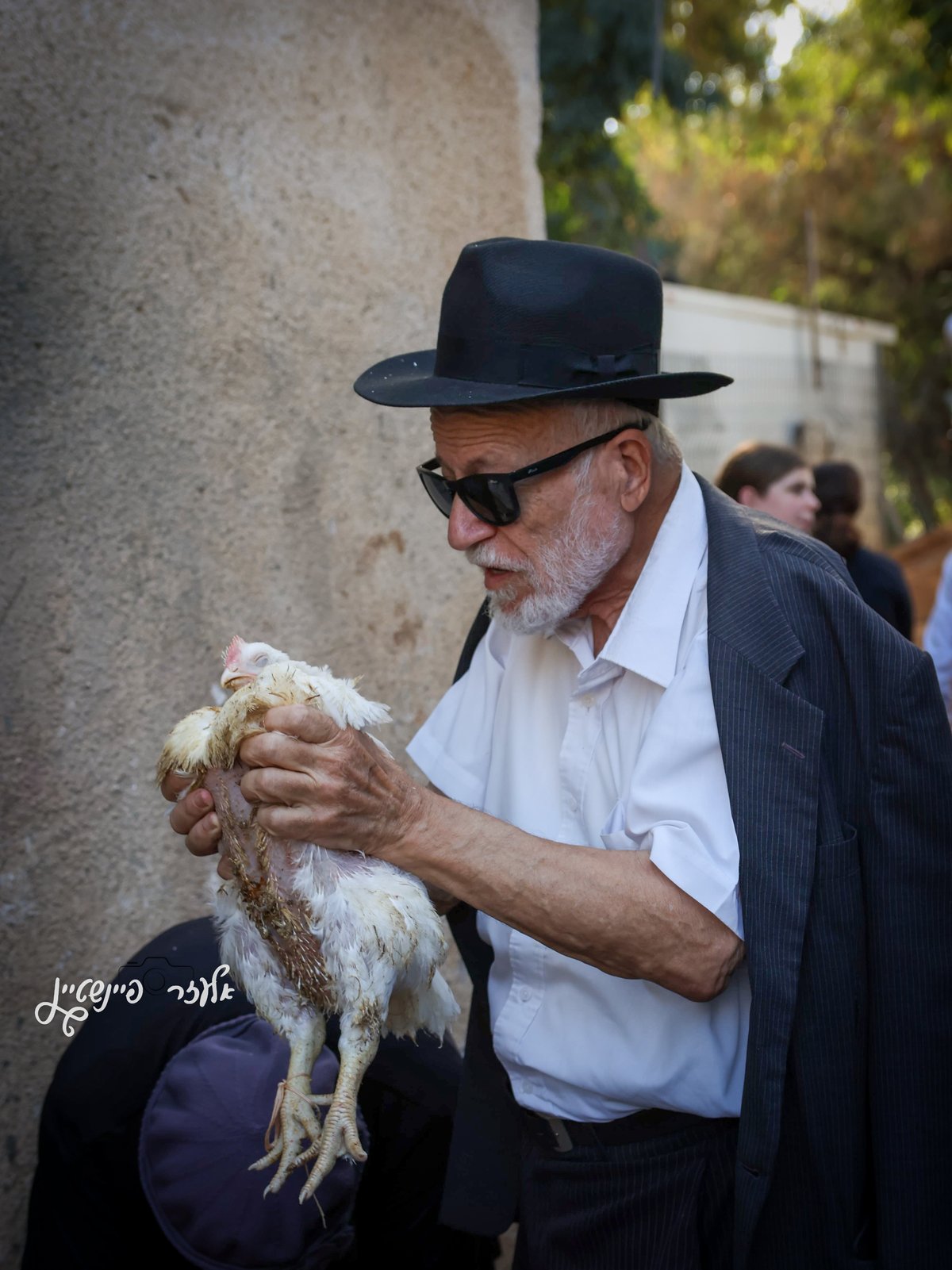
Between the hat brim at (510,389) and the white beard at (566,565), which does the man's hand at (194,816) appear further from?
the hat brim at (510,389)

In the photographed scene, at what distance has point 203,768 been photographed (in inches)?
71.8

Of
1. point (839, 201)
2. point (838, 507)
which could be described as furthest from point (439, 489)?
point (839, 201)

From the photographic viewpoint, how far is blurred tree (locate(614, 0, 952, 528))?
14.2m

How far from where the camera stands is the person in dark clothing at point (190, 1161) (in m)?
2.02

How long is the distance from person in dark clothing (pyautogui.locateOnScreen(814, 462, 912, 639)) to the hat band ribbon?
3110mm

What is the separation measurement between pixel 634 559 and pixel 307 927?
3.04 ft

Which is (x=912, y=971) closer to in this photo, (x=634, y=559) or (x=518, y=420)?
(x=634, y=559)

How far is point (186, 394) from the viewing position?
2.76 meters

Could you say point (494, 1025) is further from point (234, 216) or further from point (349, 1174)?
point (234, 216)

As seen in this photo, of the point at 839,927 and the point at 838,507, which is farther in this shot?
the point at 838,507

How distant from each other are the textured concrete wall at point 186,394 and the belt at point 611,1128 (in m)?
1.15

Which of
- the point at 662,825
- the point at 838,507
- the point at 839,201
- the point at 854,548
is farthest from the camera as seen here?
the point at 839,201

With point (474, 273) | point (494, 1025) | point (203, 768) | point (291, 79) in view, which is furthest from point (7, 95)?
point (494, 1025)

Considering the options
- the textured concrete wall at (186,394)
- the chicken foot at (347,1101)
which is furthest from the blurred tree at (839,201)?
the chicken foot at (347,1101)
